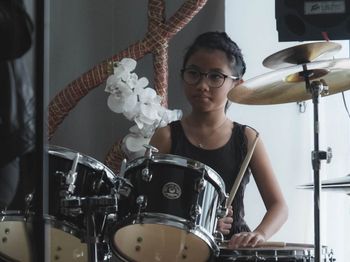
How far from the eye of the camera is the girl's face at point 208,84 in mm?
1766

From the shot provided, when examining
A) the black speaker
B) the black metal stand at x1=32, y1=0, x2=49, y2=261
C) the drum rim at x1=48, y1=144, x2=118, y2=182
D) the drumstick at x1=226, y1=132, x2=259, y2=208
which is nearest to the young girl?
the drumstick at x1=226, y1=132, x2=259, y2=208

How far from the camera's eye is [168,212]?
131 centimetres

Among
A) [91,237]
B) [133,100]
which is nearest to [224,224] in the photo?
[91,237]

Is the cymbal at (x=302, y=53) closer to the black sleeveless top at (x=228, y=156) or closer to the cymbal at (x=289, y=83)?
the cymbal at (x=289, y=83)

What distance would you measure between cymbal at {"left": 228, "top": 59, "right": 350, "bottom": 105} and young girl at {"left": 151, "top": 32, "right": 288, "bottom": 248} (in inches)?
4.3

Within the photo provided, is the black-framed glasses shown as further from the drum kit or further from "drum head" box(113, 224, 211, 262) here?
"drum head" box(113, 224, 211, 262)

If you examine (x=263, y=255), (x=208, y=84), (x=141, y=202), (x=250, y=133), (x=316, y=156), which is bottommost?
(x=263, y=255)

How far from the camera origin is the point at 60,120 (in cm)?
209

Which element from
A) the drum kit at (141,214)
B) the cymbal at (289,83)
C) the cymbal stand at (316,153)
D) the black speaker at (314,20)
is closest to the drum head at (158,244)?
the drum kit at (141,214)

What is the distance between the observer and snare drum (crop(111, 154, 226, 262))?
1.31 m

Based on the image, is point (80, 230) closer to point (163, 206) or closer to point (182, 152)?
point (163, 206)

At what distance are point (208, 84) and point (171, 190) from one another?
1.70ft

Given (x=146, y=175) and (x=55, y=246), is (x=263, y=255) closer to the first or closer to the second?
(x=146, y=175)

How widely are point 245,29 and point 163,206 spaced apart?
3.42ft
